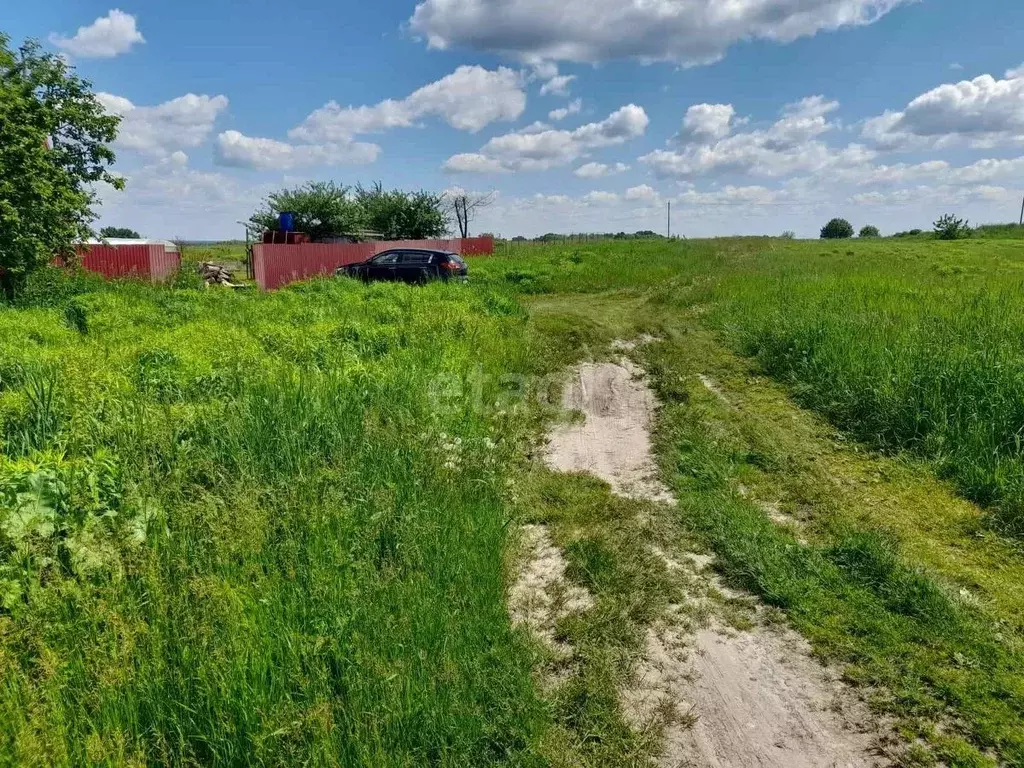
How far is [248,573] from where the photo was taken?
3107 millimetres

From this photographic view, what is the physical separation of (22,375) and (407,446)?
354 cm

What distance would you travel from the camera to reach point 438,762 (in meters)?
2.46

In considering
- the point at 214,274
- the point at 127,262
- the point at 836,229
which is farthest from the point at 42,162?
the point at 836,229

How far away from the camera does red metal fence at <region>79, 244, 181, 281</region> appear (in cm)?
1827

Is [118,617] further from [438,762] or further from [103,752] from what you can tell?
[438,762]

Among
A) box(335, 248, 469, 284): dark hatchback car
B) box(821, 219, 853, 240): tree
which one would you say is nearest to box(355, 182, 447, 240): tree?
box(335, 248, 469, 284): dark hatchback car

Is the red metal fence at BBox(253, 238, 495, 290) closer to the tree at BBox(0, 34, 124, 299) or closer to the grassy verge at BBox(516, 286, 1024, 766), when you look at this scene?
the tree at BBox(0, 34, 124, 299)

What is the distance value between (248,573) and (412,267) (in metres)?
17.3

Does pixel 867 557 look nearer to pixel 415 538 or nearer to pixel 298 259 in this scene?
pixel 415 538

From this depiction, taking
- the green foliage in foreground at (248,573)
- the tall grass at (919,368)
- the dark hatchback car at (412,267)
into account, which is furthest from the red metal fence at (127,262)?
the tall grass at (919,368)

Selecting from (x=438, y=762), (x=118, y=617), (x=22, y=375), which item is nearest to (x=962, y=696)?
(x=438, y=762)

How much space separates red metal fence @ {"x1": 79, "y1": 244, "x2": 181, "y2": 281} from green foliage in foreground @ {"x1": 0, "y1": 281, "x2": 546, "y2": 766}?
48.5 feet

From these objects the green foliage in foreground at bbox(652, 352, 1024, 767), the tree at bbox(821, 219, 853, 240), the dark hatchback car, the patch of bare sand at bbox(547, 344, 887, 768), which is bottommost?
the patch of bare sand at bbox(547, 344, 887, 768)

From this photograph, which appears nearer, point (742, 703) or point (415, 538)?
point (742, 703)
